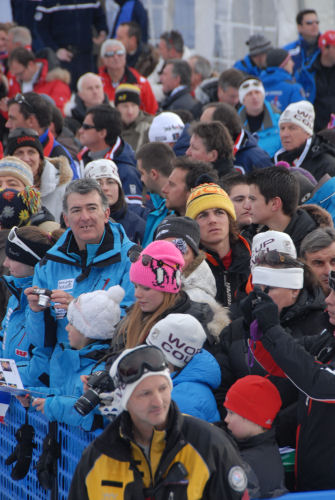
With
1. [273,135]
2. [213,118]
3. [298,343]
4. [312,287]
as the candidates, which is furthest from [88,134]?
[298,343]

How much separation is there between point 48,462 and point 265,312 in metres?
1.33

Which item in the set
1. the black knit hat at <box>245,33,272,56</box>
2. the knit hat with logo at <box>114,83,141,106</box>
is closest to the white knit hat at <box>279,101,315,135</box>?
the knit hat with logo at <box>114,83,141,106</box>

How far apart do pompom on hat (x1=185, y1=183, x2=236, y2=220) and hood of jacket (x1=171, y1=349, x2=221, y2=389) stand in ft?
5.03

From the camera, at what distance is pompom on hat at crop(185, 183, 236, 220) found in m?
5.71

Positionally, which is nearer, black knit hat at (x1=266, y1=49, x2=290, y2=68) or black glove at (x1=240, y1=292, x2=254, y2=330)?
black glove at (x1=240, y1=292, x2=254, y2=330)

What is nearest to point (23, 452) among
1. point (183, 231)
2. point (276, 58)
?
point (183, 231)

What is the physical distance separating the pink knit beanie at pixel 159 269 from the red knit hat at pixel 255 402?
0.77 metres

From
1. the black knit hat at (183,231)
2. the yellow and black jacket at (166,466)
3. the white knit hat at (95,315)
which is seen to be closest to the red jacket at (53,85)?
the black knit hat at (183,231)

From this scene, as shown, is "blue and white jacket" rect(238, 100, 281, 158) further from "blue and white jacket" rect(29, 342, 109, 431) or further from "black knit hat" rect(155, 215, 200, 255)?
"blue and white jacket" rect(29, 342, 109, 431)

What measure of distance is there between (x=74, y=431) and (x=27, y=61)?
8.33 metres

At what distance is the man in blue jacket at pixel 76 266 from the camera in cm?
521

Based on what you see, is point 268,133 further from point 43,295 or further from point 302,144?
point 43,295

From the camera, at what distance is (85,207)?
545cm

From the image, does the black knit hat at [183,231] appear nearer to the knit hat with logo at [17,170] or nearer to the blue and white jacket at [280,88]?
the knit hat with logo at [17,170]
